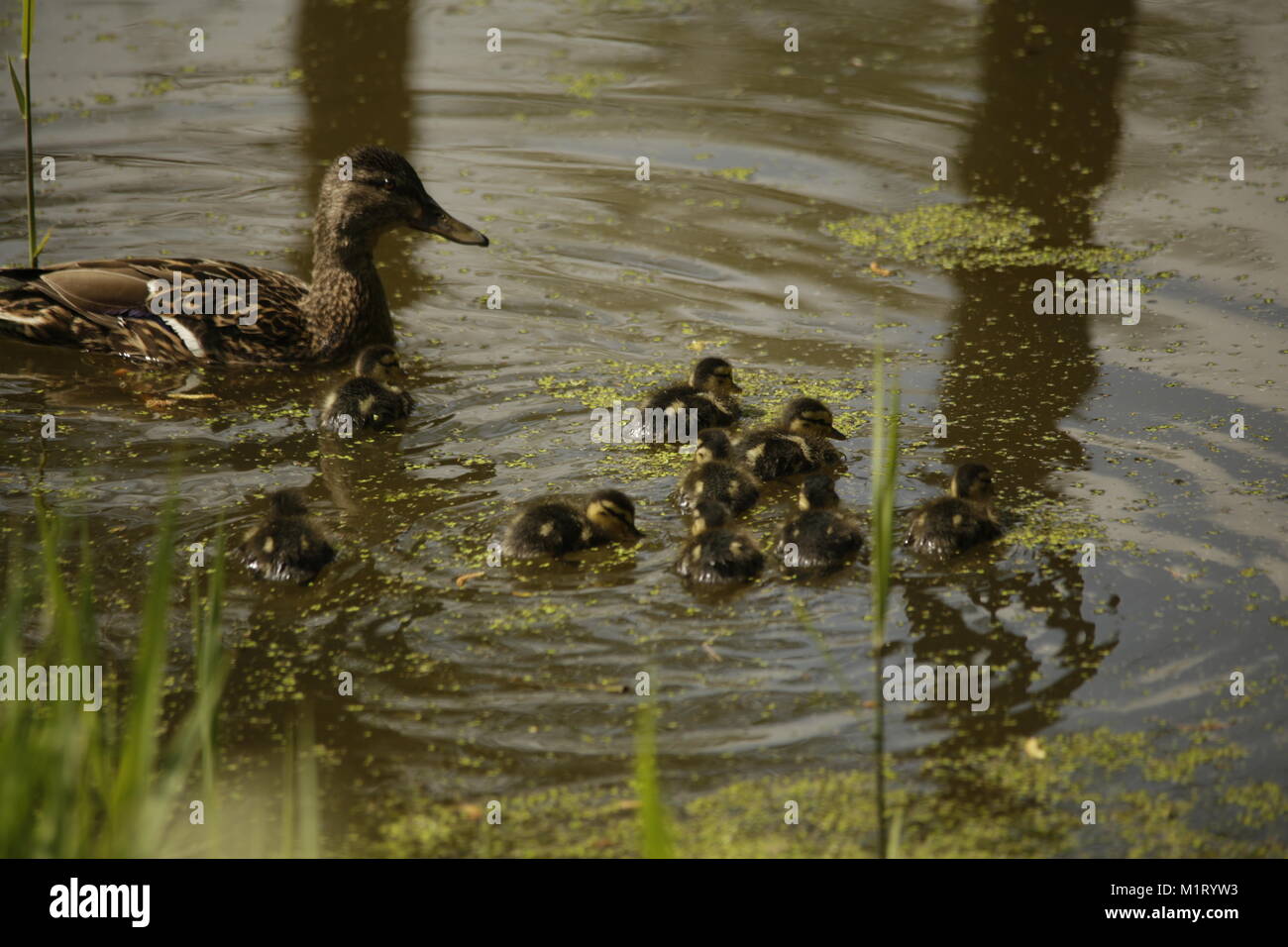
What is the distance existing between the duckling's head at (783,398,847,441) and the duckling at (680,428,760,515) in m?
0.30

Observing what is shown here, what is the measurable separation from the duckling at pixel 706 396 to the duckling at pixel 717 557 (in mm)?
961

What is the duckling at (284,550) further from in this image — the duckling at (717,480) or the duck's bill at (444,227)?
the duck's bill at (444,227)

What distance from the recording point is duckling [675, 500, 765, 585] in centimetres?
452

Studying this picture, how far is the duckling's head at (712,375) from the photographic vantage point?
5.78 m

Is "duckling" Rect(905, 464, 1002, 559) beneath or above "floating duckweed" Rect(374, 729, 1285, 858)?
above

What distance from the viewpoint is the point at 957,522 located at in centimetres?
466

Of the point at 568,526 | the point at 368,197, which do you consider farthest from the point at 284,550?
the point at 368,197

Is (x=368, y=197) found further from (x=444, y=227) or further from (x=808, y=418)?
(x=808, y=418)

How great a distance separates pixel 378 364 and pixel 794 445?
1808 mm

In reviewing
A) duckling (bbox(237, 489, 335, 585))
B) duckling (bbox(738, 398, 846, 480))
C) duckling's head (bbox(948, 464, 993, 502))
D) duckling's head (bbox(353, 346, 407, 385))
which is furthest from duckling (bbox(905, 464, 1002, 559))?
duckling's head (bbox(353, 346, 407, 385))

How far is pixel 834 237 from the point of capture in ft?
24.7

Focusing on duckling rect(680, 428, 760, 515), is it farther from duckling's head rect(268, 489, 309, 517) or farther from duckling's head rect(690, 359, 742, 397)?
duckling's head rect(268, 489, 309, 517)

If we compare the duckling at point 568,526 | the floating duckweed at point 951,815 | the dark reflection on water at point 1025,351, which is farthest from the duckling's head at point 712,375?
the floating duckweed at point 951,815
